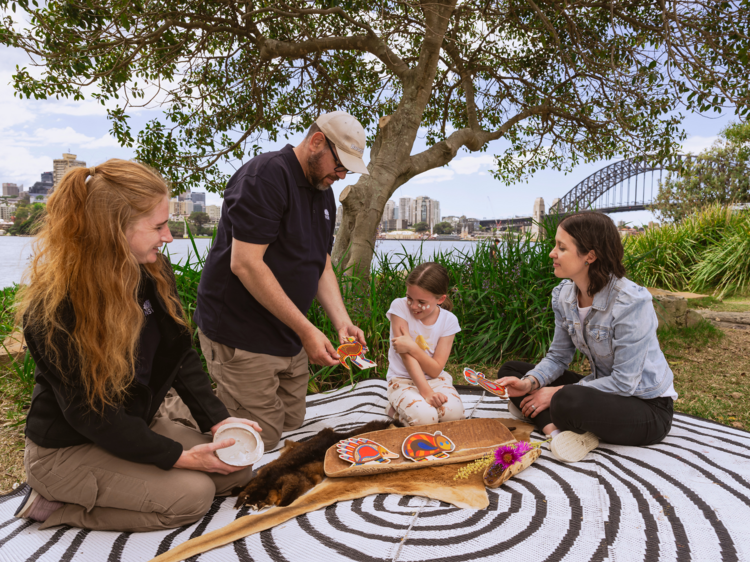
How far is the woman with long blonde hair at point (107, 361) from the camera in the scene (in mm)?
1485

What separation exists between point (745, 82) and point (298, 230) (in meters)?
4.74

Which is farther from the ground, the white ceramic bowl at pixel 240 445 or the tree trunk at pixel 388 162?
the tree trunk at pixel 388 162

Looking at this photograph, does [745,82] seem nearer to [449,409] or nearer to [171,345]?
[449,409]

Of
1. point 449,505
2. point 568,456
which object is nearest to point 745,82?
point 568,456

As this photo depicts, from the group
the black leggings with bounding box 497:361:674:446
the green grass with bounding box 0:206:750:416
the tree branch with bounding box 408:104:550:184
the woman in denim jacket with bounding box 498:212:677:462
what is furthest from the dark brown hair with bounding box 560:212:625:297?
the tree branch with bounding box 408:104:550:184

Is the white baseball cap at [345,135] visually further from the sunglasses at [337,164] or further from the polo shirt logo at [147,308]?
the polo shirt logo at [147,308]

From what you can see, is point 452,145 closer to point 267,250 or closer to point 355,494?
point 267,250

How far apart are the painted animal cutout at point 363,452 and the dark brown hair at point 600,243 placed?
131 cm

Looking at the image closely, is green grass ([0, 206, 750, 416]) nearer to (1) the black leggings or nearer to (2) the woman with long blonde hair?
(1) the black leggings

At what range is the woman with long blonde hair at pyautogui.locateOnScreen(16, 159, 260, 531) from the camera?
1485 millimetres

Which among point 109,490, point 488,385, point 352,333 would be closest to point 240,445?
point 109,490

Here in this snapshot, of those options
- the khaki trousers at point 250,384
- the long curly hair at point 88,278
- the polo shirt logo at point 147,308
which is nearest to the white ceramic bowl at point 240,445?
the long curly hair at point 88,278

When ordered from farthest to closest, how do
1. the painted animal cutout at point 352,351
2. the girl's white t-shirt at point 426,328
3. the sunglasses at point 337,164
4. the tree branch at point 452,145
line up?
the tree branch at point 452,145
the girl's white t-shirt at point 426,328
the painted animal cutout at point 352,351
the sunglasses at point 337,164

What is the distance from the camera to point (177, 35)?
5.26 m
